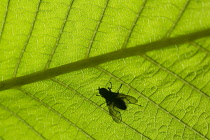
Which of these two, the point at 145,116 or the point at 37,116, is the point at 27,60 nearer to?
the point at 37,116

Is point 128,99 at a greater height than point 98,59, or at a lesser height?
lesser

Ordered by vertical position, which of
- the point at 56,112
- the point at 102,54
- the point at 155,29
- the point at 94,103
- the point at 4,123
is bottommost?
the point at 4,123

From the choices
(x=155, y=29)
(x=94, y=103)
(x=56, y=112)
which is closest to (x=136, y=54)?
(x=155, y=29)

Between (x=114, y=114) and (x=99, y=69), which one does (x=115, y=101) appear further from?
(x=99, y=69)

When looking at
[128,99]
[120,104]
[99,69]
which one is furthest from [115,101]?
[99,69]

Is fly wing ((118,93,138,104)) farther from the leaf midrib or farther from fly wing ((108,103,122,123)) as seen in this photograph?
the leaf midrib

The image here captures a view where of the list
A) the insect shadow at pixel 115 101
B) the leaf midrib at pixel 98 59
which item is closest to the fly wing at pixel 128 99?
the insect shadow at pixel 115 101
